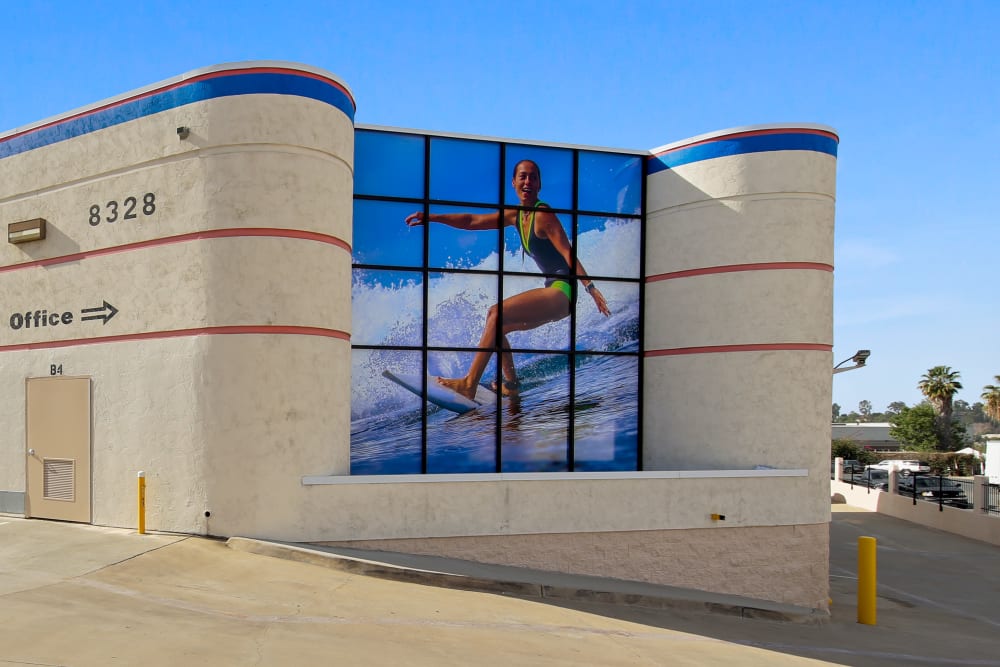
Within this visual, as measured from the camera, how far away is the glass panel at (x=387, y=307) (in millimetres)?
17625

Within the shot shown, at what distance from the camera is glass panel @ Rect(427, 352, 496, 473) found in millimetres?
17953

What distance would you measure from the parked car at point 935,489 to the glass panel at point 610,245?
19.3 metres

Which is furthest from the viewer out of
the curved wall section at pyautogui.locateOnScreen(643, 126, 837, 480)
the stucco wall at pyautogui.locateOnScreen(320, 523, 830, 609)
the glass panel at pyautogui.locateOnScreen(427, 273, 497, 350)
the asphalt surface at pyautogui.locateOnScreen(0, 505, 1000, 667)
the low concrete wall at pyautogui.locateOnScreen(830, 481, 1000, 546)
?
the low concrete wall at pyautogui.locateOnScreen(830, 481, 1000, 546)

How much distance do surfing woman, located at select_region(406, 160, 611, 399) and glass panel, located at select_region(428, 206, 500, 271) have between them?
0.10m

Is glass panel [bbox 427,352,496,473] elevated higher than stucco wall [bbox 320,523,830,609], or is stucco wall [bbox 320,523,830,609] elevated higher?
glass panel [bbox 427,352,496,473]

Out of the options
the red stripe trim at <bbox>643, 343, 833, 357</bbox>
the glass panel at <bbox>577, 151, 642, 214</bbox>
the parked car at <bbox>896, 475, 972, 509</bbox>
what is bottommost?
the parked car at <bbox>896, 475, 972, 509</bbox>

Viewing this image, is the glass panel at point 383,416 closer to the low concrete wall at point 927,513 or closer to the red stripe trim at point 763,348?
the red stripe trim at point 763,348

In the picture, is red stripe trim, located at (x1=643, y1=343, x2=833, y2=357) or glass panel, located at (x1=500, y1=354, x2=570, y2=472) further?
glass panel, located at (x1=500, y1=354, x2=570, y2=472)

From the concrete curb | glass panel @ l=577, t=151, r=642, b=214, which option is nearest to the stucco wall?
the concrete curb

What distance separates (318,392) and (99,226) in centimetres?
491

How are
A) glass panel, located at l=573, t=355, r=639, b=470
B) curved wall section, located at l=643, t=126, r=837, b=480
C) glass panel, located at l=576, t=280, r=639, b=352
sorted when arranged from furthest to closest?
glass panel, located at l=576, t=280, r=639, b=352
glass panel, located at l=573, t=355, r=639, b=470
curved wall section, located at l=643, t=126, r=837, b=480

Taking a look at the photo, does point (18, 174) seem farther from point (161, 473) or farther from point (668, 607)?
point (668, 607)

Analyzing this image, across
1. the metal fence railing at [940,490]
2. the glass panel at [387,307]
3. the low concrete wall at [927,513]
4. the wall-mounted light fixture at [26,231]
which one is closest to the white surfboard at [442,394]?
the glass panel at [387,307]

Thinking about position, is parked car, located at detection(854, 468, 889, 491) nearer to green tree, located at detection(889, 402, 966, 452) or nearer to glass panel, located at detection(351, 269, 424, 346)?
glass panel, located at detection(351, 269, 424, 346)
